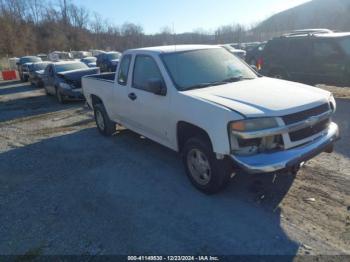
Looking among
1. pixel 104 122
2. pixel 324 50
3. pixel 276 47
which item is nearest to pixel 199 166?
pixel 104 122

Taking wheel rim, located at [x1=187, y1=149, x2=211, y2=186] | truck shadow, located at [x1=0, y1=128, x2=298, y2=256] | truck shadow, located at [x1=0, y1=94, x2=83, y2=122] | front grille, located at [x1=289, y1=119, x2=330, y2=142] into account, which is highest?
front grille, located at [x1=289, y1=119, x2=330, y2=142]

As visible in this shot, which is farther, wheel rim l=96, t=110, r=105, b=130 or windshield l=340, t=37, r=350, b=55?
windshield l=340, t=37, r=350, b=55

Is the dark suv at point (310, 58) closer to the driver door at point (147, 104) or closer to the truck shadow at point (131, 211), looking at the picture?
the truck shadow at point (131, 211)

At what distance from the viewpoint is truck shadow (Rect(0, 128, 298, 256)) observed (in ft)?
10.9

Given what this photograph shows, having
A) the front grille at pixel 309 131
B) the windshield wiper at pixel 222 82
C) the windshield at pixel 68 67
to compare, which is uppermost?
the windshield wiper at pixel 222 82

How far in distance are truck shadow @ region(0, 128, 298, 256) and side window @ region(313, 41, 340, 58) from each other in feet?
21.5

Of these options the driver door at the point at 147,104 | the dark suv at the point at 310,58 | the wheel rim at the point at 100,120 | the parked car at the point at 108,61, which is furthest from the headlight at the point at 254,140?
the parked car at the point at 108,61

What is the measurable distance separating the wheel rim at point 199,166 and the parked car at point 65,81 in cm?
926

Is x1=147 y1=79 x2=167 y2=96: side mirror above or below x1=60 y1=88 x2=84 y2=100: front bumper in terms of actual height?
above

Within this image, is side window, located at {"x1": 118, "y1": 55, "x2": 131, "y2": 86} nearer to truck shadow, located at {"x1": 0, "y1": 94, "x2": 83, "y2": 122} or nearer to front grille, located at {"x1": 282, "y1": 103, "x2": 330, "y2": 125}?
front grille, located at {"x1": 282, "y1": 103, "x2": 330, "y2": 125}

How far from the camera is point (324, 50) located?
9.71 metres

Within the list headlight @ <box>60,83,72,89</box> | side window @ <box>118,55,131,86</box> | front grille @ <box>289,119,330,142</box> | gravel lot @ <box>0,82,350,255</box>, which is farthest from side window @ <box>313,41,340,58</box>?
headlight @ <box>60,83,72,89</box>

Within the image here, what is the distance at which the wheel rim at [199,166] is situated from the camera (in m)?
4.14

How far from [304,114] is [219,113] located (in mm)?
1021
